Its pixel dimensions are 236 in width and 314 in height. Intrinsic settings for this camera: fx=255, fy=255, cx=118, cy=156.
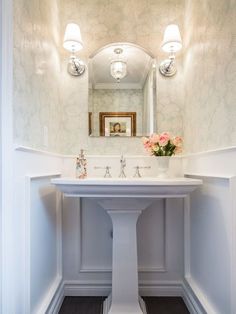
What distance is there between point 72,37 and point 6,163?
1158mm

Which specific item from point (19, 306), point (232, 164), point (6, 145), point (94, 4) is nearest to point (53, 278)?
point (19, 306)

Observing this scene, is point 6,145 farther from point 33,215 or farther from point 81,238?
point 81,238

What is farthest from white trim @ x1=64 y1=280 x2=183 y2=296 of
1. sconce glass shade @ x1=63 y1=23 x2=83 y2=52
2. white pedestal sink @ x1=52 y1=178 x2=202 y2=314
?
sconce glass shade @ x1=63 y1=23 x2=83 y2=52

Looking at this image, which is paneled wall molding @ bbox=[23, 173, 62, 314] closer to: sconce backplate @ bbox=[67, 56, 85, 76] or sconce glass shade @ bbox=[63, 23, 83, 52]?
sconce backplate @ bbox=[67, 56, 85, 76]

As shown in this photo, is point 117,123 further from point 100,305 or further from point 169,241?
point 100,305

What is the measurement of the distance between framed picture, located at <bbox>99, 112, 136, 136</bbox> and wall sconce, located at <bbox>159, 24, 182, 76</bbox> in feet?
1.39

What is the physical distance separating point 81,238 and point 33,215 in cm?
72

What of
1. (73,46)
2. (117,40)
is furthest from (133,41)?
(73,46)

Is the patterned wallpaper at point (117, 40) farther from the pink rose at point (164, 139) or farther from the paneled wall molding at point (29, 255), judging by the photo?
the paneled wall molding at point (29, 255)

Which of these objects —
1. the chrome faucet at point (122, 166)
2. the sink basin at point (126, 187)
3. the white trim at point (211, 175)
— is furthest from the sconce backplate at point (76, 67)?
the white trim at point (211, 175)

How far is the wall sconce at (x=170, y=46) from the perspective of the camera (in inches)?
71.1

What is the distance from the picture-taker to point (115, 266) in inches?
60.9

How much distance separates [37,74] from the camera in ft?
4.71

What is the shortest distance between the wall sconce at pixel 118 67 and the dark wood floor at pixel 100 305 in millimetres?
1632
